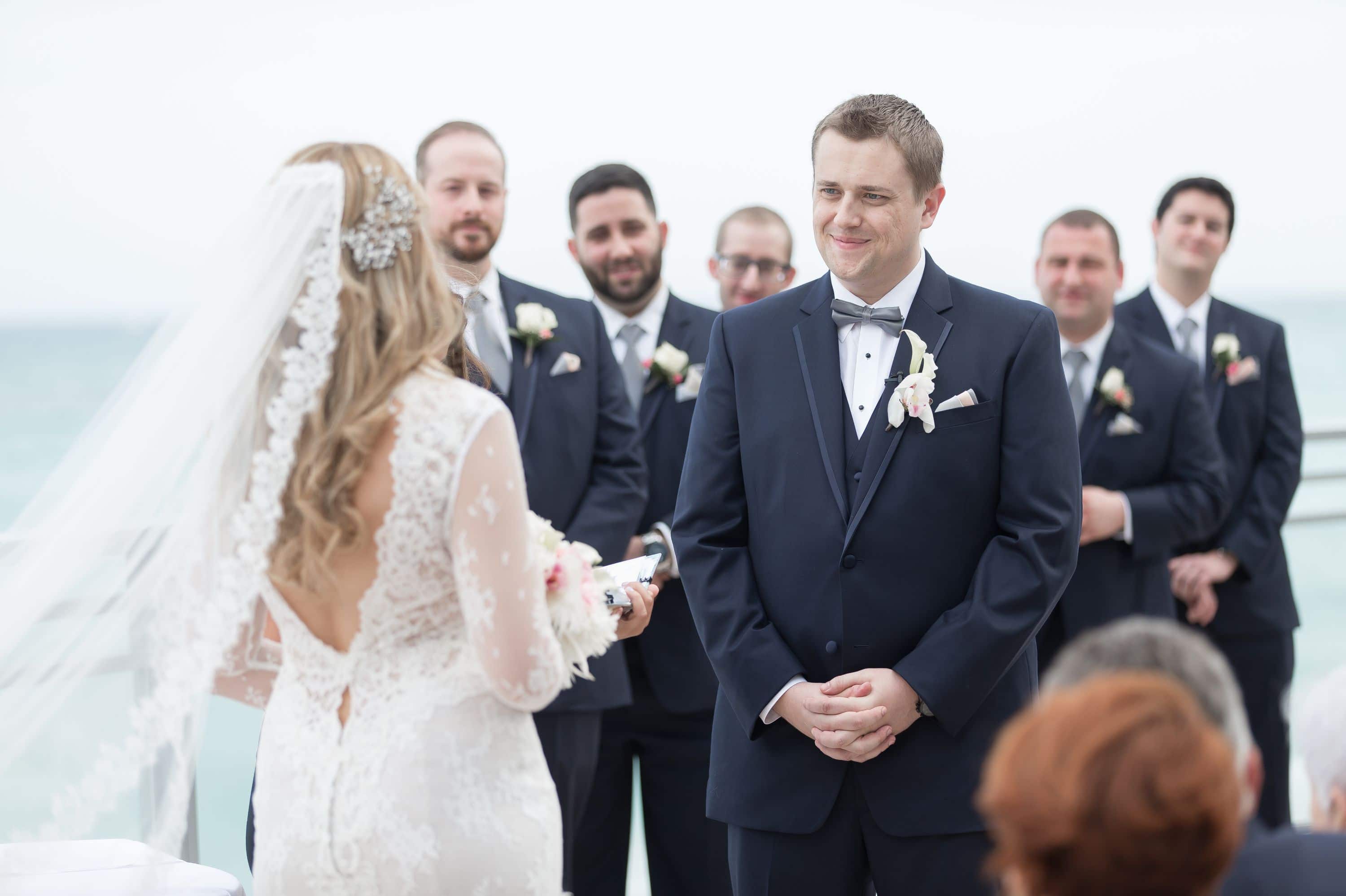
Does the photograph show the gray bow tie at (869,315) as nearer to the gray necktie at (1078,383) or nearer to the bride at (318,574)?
the bride at (318,574)

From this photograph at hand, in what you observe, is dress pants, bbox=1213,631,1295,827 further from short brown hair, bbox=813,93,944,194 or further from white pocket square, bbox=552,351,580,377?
short brown hair, bbox=813,93,944,194

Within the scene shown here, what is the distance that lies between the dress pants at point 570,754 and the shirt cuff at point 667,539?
44cm

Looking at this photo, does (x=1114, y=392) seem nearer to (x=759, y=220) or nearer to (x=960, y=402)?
(x=759, y=220)

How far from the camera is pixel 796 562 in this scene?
2.38 m

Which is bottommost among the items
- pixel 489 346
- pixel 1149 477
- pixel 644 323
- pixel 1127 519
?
pixel 1127 519

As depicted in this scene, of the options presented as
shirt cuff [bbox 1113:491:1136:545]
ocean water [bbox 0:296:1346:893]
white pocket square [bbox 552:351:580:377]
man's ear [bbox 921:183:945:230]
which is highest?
man's ear [bbox 921:183:945:230]

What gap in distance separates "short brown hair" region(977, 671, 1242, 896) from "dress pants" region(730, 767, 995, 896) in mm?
1260

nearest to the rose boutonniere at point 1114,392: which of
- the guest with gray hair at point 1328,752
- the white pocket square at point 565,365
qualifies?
the white pocket square at point 565,365

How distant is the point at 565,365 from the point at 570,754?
3.53ft

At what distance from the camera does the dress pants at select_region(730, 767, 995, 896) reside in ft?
7.47

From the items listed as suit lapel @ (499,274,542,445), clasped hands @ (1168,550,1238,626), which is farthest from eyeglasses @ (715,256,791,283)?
clasped hands @ (1168,550,1238,626)

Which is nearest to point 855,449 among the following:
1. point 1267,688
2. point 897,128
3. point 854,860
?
point 897,128

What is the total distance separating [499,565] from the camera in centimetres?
179

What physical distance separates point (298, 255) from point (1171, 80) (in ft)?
33.7
